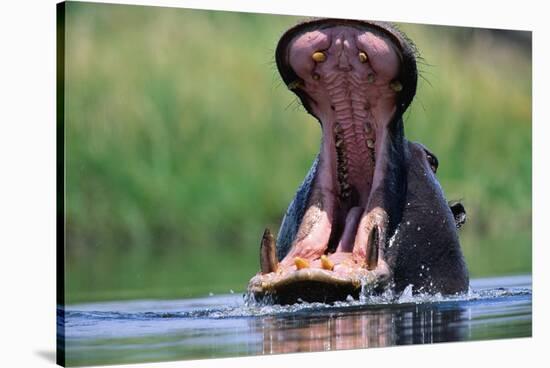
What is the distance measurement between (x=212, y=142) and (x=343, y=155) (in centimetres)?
116

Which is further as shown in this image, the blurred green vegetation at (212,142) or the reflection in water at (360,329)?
the blurred green vegetation at (212,142)

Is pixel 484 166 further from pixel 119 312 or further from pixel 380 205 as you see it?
pixel 119 312

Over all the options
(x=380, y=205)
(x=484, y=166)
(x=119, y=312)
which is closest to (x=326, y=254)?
(x=380, y=205)

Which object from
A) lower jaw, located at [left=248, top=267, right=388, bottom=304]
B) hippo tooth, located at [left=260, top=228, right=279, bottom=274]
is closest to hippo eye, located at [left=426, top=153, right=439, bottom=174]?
lower jaw, located at [left=248, top=267, right=388, bottom=304]

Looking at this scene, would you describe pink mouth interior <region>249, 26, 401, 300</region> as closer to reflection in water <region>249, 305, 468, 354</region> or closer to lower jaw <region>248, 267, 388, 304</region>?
lower jaw <region>248, 267, 388, 304</region>

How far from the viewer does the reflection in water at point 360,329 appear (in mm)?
7836

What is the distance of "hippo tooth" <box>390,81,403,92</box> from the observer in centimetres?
829

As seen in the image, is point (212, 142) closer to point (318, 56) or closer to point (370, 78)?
point (318, 56)

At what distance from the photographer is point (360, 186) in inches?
339

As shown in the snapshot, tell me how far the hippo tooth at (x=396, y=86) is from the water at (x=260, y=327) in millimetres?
1265

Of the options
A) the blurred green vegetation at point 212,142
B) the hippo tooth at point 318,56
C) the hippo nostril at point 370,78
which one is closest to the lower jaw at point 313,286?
the blurred green vegetation at point 212,142

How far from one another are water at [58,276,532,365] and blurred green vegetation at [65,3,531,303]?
0.25m

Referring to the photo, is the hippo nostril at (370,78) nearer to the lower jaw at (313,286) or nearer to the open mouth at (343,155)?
the open mouth at (343,155)

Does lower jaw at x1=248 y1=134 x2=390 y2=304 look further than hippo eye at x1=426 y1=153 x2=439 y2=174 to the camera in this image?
No
